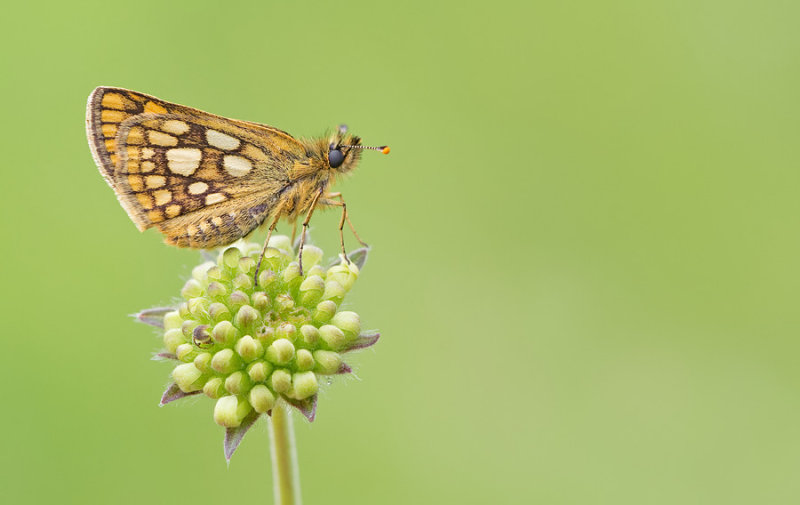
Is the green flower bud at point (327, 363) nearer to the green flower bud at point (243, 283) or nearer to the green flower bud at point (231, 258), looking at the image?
the green flower bud at point (243, 283)

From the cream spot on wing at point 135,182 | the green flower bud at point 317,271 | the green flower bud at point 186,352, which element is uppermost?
the cream spot on wing at point 135,182

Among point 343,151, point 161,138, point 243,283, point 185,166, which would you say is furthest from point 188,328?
point 343,151

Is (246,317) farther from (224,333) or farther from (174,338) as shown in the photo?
(174,338)

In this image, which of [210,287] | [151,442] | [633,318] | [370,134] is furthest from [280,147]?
[633,318]

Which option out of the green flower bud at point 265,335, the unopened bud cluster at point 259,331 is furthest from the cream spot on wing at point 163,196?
the green flower bud at point 265,335

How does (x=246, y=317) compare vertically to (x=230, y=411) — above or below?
above

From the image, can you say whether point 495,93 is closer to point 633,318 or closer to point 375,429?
point 633,318
